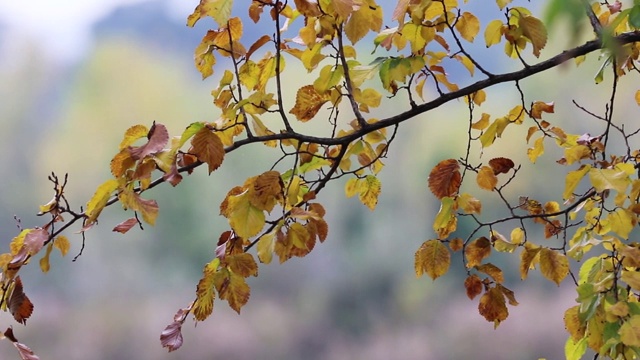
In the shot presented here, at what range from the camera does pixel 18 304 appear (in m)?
0.72

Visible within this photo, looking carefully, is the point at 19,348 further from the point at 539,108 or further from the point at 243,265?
the point at 539,108

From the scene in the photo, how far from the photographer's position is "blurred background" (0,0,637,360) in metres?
1.89

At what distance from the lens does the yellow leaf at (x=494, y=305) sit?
2.89 feet

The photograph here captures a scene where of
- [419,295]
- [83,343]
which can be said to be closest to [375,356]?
[419,295]

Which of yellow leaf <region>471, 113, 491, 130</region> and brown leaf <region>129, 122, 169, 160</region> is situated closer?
brown leaf <region>129, 122, 169, 160</region>

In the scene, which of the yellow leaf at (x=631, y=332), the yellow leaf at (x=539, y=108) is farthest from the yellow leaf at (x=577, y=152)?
the yellow leaf at (x=631, y=332)

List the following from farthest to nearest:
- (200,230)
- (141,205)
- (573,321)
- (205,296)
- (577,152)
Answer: (200,230) < (577,152) < (573,321) < (205,296) < (141,205)

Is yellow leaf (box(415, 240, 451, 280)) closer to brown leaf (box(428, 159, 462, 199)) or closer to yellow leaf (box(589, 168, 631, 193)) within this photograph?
brown leaf (box(428, 159, 462, 199))

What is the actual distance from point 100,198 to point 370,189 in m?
0.44

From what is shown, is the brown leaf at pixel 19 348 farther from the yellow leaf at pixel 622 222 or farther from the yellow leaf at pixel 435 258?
the yellow leaf at pixel 622 222

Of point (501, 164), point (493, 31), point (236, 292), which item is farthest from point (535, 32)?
point (236, 292)

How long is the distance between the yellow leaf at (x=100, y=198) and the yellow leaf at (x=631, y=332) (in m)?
0.52

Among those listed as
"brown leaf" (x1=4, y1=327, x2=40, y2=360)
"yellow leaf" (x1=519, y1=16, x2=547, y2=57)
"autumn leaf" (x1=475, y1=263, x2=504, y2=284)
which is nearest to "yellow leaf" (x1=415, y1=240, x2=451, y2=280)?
"autumn leaf" (x1=475, y1=263, x2=504, y2=284)

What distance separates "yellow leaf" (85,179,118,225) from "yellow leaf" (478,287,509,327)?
492mm
